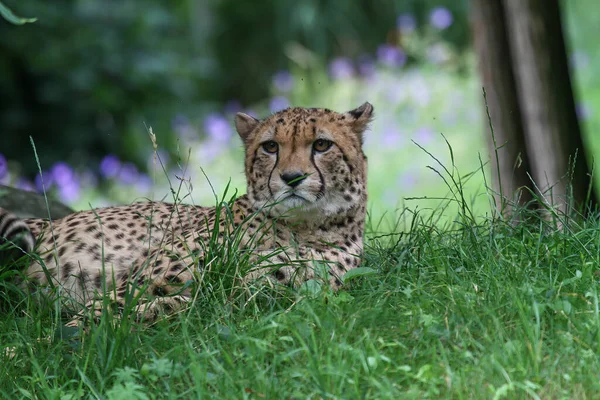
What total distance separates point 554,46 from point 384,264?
1.72 metres

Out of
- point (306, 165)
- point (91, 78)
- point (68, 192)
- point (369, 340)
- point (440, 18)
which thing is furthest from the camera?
point (440, 18)

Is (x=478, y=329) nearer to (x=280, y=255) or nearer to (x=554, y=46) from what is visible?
(x=280, y=255)

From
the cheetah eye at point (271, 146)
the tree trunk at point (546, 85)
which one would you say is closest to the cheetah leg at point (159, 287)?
the cheetah eye at point (271, 146)

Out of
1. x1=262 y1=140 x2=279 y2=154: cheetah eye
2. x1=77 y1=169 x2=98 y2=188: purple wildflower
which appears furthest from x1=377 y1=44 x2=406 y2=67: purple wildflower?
x1=262 y1=140 x2=279 y2=154: cheetah eye

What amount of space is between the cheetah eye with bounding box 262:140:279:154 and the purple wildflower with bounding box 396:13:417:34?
6897 millimetres

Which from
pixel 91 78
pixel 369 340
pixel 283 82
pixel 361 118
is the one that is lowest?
pixel 369 340

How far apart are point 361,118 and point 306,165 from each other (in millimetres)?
474

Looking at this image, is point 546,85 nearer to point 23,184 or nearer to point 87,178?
point 23,184

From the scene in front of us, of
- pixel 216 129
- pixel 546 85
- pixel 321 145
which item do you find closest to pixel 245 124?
pixel 321 145

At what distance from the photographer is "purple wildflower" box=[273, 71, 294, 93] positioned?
10.9 metres

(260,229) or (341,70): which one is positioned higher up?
(341,70)

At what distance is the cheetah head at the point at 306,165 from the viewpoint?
12.3 ft

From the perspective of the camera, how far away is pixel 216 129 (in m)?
9.73

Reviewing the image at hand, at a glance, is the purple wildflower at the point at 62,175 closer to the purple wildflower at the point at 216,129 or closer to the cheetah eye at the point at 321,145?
the purple wildflower at the point at 216,129
